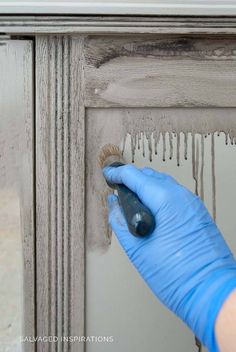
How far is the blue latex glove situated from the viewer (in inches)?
23.3

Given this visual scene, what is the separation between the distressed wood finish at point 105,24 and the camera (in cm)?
75

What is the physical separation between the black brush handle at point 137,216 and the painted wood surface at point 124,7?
30 centimetres

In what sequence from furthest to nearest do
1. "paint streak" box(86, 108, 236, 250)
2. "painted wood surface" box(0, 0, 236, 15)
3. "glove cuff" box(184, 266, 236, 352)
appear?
1. "paint streak" box(86, 108, 236, 250)
2. "painted wood surface" box(0, 0, 236, 15)
3. "glove cuff" box(184, 266, 236, 352)

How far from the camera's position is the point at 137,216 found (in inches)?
23.4

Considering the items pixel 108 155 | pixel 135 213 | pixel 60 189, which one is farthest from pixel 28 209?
pixel 135 213

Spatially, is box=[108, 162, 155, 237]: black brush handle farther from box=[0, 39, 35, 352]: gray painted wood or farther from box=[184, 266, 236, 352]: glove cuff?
box=[0, 39, 35, 352]: gray painted wood

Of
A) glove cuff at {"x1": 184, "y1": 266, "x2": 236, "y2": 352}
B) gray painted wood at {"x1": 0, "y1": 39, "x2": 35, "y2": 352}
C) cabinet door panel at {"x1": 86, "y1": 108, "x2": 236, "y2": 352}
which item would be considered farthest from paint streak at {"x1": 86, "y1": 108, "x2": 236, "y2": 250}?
glove cuff at {"x1": 184, "y1": 266, "x2": 236, "y2": 352}

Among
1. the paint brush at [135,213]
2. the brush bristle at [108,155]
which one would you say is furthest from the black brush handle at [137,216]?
the brush bristle at [108,155]

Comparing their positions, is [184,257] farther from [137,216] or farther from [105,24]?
[105,24]

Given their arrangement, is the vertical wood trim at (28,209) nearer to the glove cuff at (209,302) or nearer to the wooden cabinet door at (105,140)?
the wooden cabinet door at (105,140)

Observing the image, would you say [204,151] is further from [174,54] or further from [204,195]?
[174,54]

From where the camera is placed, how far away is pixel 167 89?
83cm

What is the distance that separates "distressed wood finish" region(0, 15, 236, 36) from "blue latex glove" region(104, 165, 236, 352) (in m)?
0.25

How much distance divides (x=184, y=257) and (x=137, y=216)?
0.09 meters
